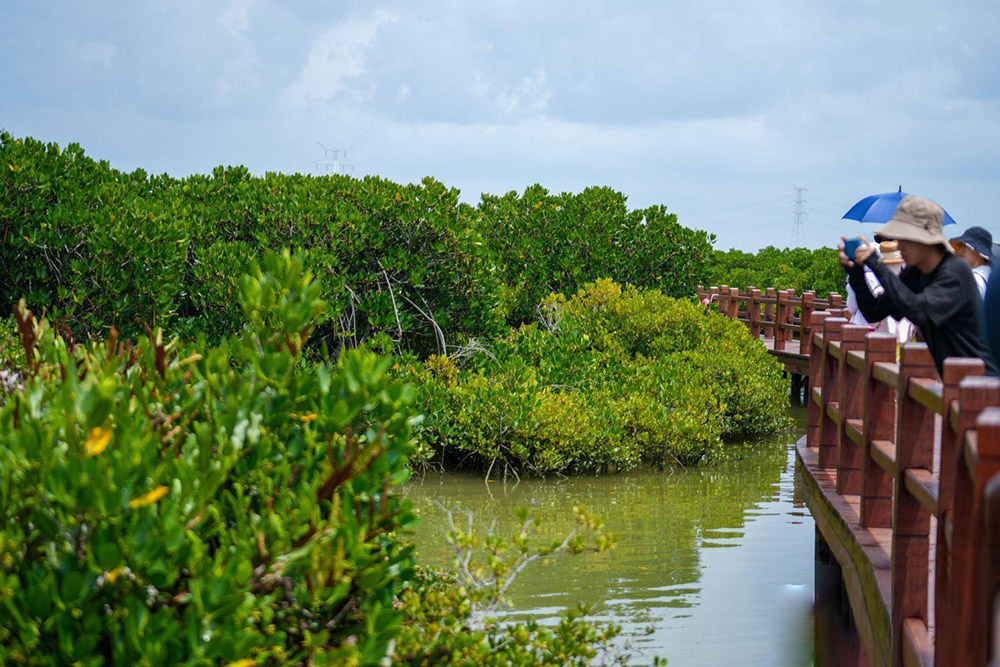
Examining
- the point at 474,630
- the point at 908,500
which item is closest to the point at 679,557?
the point at 908,500

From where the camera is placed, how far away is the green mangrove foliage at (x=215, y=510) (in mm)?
3014

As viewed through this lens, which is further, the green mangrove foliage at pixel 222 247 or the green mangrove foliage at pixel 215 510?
the green mangrove foliage at pixel 222 247

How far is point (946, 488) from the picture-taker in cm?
400

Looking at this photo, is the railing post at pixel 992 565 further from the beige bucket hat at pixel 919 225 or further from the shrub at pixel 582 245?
the shrub at pixel 582 245

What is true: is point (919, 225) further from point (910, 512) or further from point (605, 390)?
point (605, 390)

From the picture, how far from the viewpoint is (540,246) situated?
24.2m

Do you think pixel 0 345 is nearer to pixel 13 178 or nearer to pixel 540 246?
pixel 13 178

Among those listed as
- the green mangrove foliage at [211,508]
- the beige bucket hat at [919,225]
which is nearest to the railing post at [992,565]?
the green mangrove foliage at [211,508]

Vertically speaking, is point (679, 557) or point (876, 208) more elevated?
point (876, 208)

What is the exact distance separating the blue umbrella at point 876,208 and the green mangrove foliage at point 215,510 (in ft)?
38.9

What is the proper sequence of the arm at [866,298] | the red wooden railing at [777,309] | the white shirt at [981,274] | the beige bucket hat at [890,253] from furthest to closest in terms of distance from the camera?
1. the red wooden railing at [777,309]
2. the white shirt at [981,274]
3. the beige bucket hat at [890,253]
4. the arm at [866,298]

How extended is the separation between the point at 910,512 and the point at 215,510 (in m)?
2.92

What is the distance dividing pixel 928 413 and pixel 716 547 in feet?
21.9

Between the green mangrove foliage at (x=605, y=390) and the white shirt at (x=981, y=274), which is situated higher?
the white shirt at (x=981, y=274)
